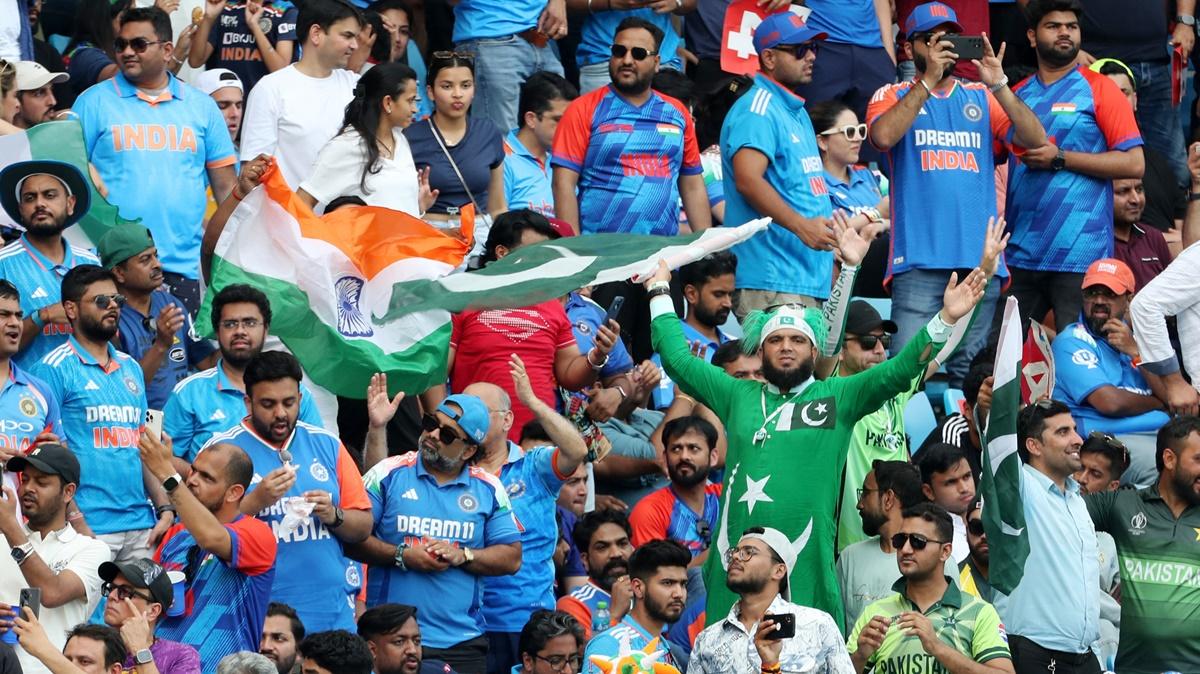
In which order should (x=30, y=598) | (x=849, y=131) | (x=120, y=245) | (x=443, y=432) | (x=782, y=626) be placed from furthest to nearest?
1. (x=849, y=131)
2. (x=120, y=245)
3. (x=443, y=432)
4. (x=782, y=626)
5. (x=30, y=598)

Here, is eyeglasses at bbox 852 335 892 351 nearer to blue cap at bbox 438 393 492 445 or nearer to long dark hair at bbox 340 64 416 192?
blue cap at bbox 438 393 492 445

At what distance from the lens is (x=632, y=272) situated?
34.6 ft

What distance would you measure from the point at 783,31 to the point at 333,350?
3449 mm

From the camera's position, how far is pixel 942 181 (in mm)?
13461

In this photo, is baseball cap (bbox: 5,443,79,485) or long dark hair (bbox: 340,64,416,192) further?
long dark hair (bbox: 340,64,416,192)

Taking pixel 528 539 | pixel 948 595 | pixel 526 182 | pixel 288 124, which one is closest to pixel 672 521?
pixel 528 539

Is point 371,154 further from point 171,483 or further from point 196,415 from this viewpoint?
point 171,483

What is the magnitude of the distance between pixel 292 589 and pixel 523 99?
5.33 metres

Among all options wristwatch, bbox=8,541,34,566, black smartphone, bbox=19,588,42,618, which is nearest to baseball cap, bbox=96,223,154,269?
wristwatch, bbox=8,541,34,566

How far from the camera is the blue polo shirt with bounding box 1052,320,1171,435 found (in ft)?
42.7

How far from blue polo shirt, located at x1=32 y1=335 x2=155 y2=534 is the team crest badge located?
1332 mm

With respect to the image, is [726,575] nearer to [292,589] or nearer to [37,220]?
[292,589]

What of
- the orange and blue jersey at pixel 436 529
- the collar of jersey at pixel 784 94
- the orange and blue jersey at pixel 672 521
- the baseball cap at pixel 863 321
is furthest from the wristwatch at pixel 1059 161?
the orange and blue jersey at pixel 436 529

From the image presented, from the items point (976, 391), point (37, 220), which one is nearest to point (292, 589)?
point (37, 220)
